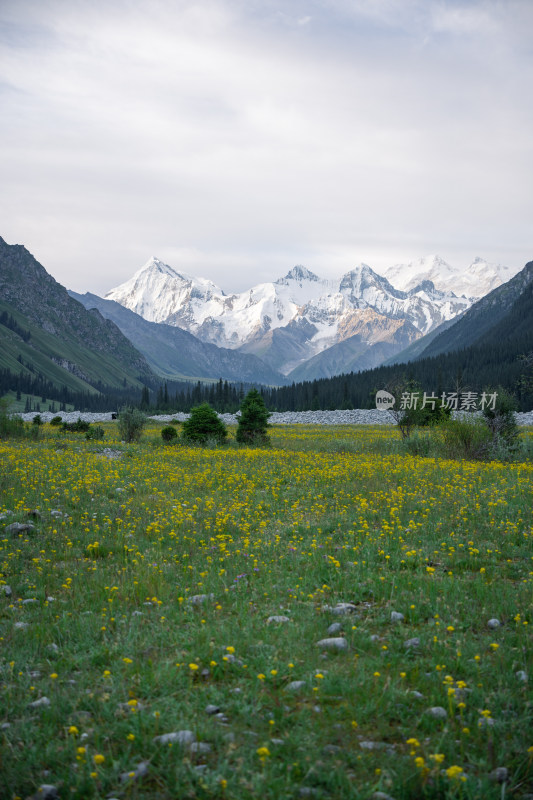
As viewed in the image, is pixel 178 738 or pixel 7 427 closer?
pixel 178 738

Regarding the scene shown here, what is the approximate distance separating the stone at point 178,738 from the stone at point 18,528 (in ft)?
28.1

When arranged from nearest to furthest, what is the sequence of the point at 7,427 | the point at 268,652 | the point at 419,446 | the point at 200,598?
the point at 268,652
the point at 200,598
the point at 419,446
the point at 7,427

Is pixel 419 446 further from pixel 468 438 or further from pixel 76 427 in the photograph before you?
pixel 76 427

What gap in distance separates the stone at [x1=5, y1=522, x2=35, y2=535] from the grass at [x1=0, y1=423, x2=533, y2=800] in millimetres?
123

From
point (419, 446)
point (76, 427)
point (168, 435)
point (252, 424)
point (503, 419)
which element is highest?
point (503, 419)

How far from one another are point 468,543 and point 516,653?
430 centimetres

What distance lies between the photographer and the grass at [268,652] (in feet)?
14.0

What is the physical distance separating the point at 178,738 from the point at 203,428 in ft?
113

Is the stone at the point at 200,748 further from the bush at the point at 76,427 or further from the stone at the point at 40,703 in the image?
the bush at the point at 76,427

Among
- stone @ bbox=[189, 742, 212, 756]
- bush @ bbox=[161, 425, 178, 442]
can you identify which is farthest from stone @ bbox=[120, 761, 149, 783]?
bush @ bbox=[161, 425, 178, 442]

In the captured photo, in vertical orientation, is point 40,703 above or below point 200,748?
below

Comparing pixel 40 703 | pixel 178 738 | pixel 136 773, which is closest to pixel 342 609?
pixel 178 738

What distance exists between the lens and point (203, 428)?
3872 cm

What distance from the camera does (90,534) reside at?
1166 cm
